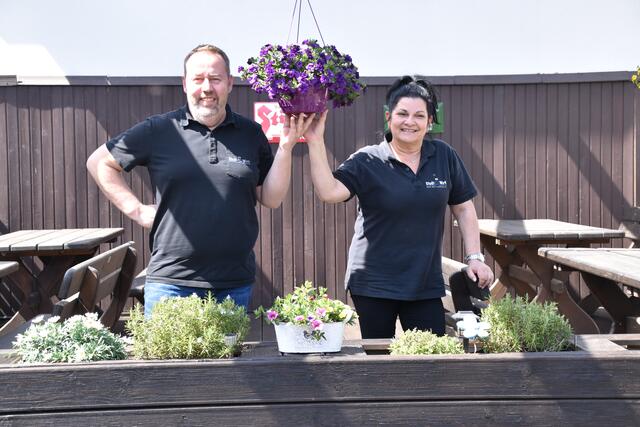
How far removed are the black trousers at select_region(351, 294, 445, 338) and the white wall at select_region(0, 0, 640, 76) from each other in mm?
3895

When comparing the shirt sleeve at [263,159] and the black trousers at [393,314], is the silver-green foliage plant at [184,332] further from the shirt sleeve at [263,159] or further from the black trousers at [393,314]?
the black trousers at [393,314]

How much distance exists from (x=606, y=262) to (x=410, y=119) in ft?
5.48

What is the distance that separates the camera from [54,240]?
16.2ft

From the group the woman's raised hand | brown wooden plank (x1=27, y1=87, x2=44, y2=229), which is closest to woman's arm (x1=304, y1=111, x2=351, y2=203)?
the woman's raised hand

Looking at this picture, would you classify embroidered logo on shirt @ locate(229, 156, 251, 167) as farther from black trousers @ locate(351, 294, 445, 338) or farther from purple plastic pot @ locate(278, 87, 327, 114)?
black trousers @ locate(351, 294, 445, 338)

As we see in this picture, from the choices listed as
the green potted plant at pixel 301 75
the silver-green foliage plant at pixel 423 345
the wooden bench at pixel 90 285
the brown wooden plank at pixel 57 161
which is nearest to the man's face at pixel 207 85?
the green potted plant at pixel 301 75

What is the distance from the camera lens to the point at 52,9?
250 inches

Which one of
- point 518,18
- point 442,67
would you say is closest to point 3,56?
point 442,67

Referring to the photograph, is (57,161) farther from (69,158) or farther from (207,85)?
(207,85)

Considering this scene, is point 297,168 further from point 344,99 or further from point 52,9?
point 344,99

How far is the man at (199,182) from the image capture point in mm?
2543

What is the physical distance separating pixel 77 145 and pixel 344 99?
4.20 meters

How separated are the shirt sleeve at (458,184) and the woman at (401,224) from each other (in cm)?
5

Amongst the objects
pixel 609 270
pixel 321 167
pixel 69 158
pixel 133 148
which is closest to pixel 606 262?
pixel 609 270
